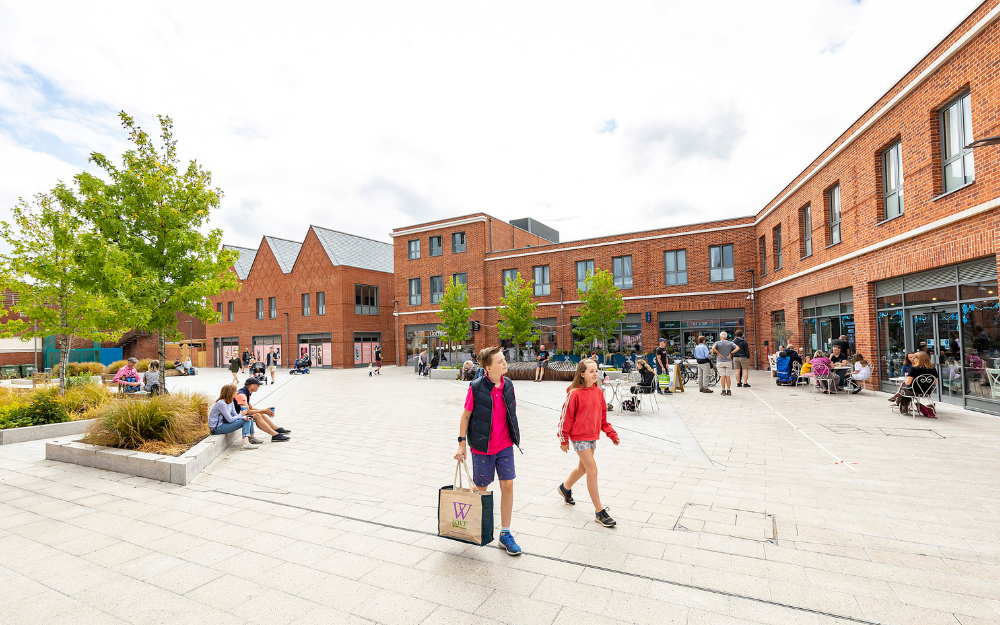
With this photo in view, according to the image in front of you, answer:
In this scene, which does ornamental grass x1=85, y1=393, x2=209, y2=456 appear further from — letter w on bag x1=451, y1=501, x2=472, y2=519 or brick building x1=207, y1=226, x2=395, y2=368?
brick building x1=207, y1=226, x2=395, y2=368

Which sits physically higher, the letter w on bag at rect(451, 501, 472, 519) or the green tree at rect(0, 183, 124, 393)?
the green tree at rect(0, 183, 124, 393)

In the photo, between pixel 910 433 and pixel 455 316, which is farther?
pixel 455 316

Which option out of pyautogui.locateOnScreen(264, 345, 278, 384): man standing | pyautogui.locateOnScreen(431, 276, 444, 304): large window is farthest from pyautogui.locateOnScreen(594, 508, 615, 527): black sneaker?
pyautogui.locateOnScreen(431, 276, 444, 304): large window

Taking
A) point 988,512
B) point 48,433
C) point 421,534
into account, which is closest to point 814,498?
point 988,512

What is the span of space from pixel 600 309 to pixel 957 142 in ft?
52.4

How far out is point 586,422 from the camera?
4414mm

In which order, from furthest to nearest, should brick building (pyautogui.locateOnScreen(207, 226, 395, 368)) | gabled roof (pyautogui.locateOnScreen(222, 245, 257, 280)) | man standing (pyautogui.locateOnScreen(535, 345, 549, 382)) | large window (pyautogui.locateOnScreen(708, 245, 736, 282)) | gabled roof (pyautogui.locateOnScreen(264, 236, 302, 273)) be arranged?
gabled roof (pyautogui.locateOnScreen(222, 245, 257, 280)) < gabled roof (pyautogui.locateOnScreen(264, 236, 302, 273)) < brick building (pyautogui.locateOnScreen(207, 226, 395, 368)) < large window (pyautogui.locateOnScreen(708, 245, 736, 282)) < man standing (pyautogui.locateOnScreen(535, 345, 549, 382))

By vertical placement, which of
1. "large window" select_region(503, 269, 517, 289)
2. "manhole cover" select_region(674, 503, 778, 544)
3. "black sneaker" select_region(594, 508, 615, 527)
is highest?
"large window" select_region(503, 269, 517, 289)

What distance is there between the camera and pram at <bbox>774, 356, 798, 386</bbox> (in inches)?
617

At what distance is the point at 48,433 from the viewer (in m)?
8.92

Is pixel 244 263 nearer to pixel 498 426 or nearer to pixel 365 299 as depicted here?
pixel 365 299

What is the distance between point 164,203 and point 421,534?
10.3m

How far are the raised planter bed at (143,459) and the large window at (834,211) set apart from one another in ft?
58.3

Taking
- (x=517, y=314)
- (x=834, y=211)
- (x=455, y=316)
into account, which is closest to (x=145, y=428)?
(x=834, y=211)
